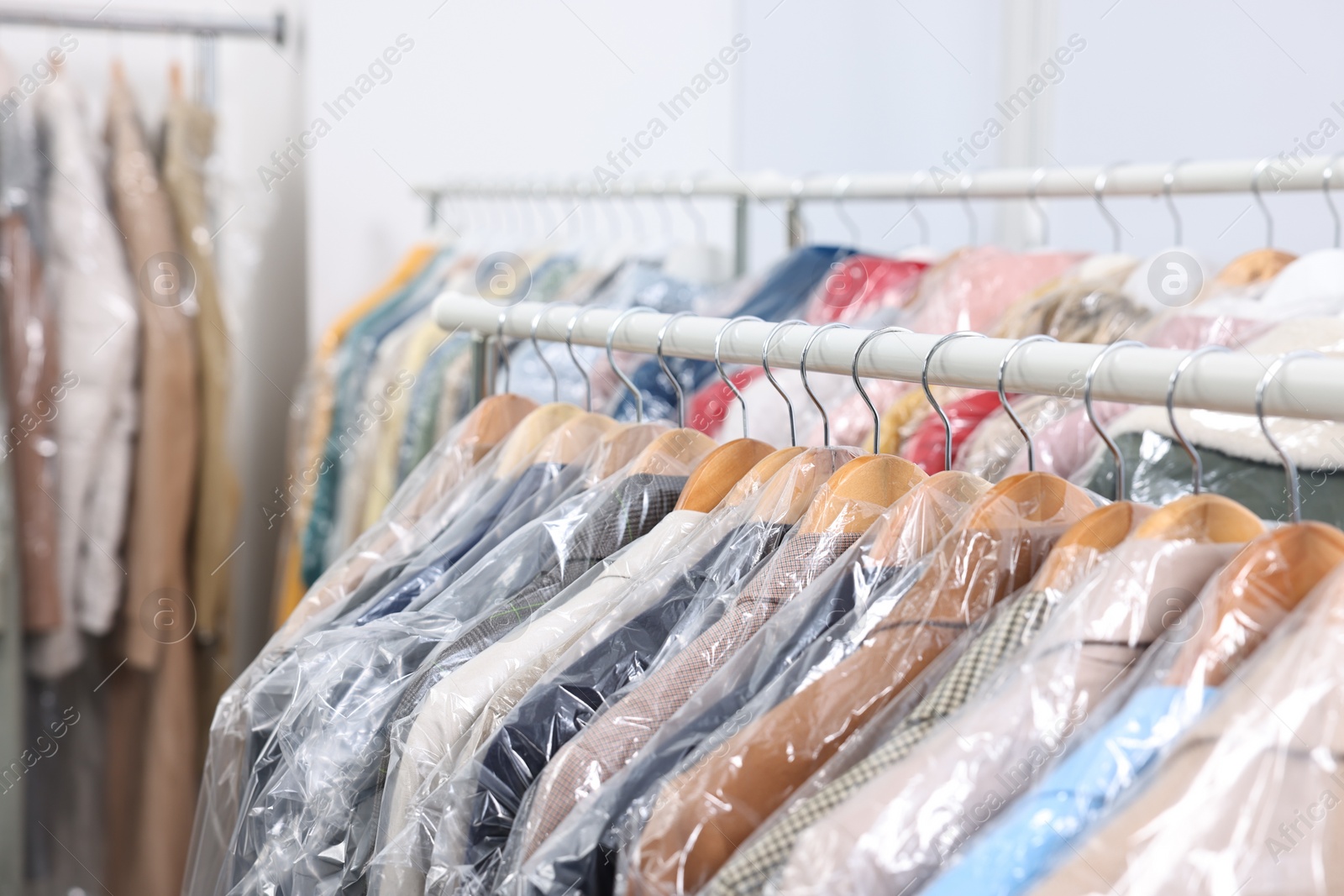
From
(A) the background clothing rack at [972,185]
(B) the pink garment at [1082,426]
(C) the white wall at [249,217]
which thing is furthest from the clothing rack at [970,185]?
(C) the white wall at [249,217]

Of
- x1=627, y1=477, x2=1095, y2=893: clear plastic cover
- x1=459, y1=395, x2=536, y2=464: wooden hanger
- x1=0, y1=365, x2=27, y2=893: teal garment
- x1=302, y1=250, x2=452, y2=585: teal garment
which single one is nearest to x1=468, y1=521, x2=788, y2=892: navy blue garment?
x1=627, y1=477, x2=1095, y2=893: clear plastic cover

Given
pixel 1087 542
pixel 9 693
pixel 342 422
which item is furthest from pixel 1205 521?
pixel 9 693

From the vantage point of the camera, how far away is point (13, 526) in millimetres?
1842

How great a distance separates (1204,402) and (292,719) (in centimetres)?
61

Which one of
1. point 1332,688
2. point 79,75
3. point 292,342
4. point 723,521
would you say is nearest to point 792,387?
point 723,521

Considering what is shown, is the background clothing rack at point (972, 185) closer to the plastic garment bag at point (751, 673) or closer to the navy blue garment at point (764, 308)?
the navy blue garment at point (764, 308)

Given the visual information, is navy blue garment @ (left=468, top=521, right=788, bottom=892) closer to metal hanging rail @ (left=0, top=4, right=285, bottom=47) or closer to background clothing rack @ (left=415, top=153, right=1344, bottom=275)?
background clothing rack @ (left=415, top=153, right=1344, bottom=275)

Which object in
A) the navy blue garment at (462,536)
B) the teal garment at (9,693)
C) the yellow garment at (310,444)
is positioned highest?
the navy blue garment at (462,536)

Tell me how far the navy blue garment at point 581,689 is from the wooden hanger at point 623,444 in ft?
0.61

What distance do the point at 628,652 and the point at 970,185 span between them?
94cm

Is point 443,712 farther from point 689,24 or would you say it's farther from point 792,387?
point 689,24

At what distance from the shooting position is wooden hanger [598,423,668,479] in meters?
0.94

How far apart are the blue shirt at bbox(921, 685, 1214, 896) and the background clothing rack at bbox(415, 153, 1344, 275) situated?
0.84 m

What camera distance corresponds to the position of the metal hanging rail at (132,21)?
1.97m
